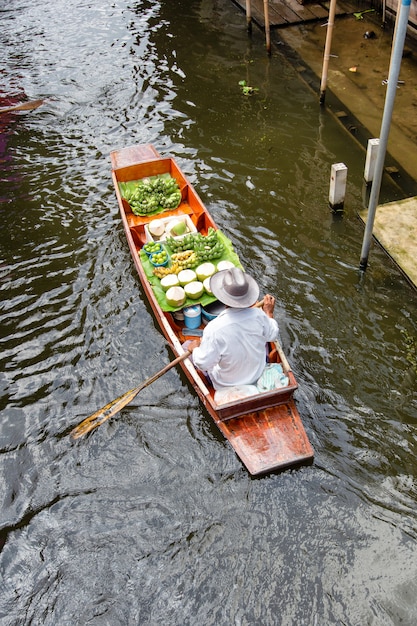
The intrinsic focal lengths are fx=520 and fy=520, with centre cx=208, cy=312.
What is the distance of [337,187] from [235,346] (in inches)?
201

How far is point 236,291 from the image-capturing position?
630 cm

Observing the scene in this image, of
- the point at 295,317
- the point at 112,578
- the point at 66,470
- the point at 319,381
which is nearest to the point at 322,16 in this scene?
the point at 295,317

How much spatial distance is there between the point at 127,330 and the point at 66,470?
8.46ft

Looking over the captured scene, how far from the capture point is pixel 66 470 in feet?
22.8

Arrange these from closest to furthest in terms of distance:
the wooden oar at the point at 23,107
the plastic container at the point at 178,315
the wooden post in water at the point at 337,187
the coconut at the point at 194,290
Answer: the coconut at the point at 194,290 → the plastic container at the point at 178,315 → the wooden post in water at the point at 337,187 → the wooden oar at the point at 23,107

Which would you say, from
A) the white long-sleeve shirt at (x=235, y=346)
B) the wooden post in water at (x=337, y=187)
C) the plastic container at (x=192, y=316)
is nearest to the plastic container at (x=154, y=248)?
A: the plastic container at (x=192, y=316)

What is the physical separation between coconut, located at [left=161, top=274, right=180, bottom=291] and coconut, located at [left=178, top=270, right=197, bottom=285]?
0.07 meters

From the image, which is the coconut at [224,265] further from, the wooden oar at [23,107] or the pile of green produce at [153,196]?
the wooden oar at [23,107]

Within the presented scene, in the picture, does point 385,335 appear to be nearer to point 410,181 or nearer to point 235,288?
point 235,288

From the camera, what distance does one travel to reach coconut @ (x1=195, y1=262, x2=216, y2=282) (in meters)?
8.29

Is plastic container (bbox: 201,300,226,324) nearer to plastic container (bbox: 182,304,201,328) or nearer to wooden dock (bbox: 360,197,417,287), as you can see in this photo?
plastic container (bbox: 182,304,201,328)

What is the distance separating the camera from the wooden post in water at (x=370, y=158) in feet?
32.9

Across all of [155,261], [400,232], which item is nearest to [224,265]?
[155,261]

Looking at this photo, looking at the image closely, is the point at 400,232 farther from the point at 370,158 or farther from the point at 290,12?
the point at 290,12
